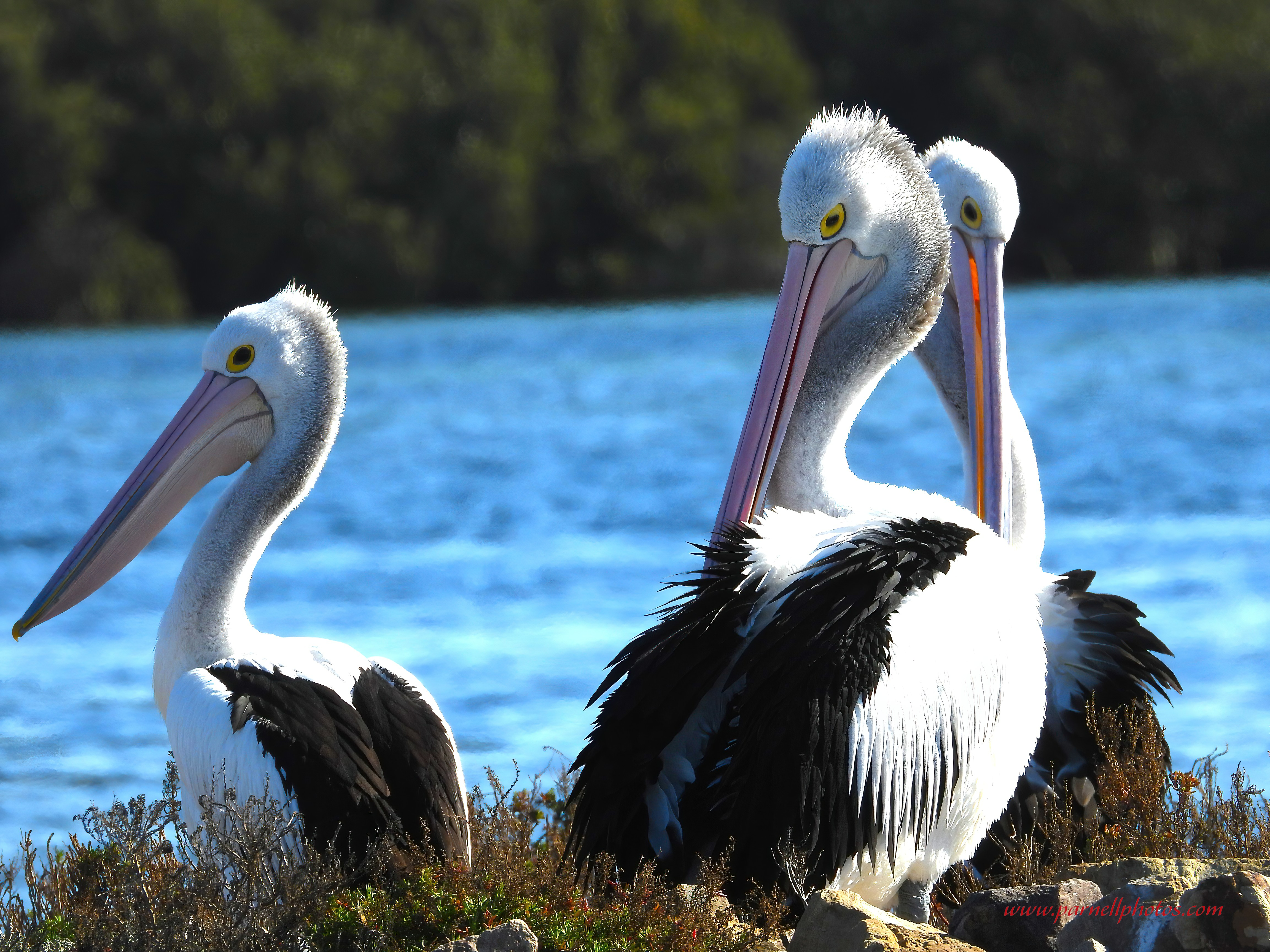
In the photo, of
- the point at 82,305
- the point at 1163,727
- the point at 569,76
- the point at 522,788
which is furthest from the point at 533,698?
the point at 569,76

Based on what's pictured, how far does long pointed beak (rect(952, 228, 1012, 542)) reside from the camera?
4516mm

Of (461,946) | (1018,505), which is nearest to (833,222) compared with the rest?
(1018,505)

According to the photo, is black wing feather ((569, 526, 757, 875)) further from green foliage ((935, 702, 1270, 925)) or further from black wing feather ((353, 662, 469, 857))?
green foliage ((935, 702, 1270, 925))

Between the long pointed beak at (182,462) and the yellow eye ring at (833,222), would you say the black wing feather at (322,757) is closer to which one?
the long pointed beak at (182,462)

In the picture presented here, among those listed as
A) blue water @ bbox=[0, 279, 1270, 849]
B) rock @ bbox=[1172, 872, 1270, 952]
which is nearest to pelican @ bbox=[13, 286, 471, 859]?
rock @ bbox=[1172, 872, 1270, 952]

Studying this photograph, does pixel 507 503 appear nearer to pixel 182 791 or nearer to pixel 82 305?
pixel 182 791

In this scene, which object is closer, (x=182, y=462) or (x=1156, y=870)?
(x=1156, y=870)

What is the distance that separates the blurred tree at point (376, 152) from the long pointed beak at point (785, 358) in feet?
89.1

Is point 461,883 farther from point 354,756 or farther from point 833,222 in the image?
point 833,222

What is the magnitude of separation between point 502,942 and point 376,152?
31.6m

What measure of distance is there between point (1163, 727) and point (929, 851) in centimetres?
87

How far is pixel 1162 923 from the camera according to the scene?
9.23 feet

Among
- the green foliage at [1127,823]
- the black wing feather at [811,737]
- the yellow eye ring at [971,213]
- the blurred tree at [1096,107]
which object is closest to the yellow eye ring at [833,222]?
the yellow eye ring at [971,213]

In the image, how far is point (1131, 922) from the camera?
9.33ft
